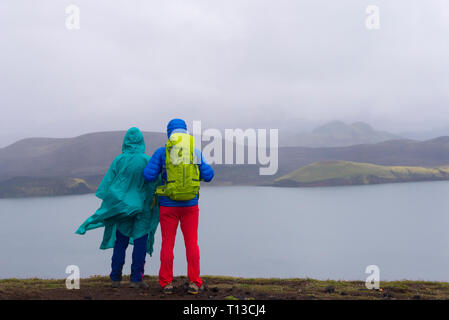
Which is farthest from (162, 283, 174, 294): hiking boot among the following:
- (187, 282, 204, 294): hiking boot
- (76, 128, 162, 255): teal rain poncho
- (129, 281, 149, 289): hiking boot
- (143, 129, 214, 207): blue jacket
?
(143, 129, 214, 207): blue jacket

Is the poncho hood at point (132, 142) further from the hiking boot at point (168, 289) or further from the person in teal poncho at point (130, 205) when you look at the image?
the hiking boot at point (168, 289)

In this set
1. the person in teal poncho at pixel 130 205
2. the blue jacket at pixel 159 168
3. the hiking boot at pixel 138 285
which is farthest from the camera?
the person in teal poncho at pixel 130 205

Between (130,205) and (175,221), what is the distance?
58.1 inches

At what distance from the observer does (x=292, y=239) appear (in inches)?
5369

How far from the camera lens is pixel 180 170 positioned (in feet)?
29.1

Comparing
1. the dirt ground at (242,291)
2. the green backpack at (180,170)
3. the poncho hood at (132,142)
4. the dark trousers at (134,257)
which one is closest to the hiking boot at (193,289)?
the dirt ground at (242,291)

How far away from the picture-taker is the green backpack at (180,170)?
29.0ft

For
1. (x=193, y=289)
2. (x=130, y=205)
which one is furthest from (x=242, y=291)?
(x=130, y=205)

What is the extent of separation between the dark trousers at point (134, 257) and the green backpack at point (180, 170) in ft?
5.91

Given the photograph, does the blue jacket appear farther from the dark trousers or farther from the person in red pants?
the dark trousers

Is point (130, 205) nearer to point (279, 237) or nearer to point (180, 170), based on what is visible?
point (180, 170)

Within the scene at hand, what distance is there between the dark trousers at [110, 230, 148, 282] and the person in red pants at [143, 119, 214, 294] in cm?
110

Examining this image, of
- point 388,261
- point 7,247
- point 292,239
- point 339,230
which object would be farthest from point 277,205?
point 7,247

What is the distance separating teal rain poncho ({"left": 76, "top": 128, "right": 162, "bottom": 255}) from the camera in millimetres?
10070
